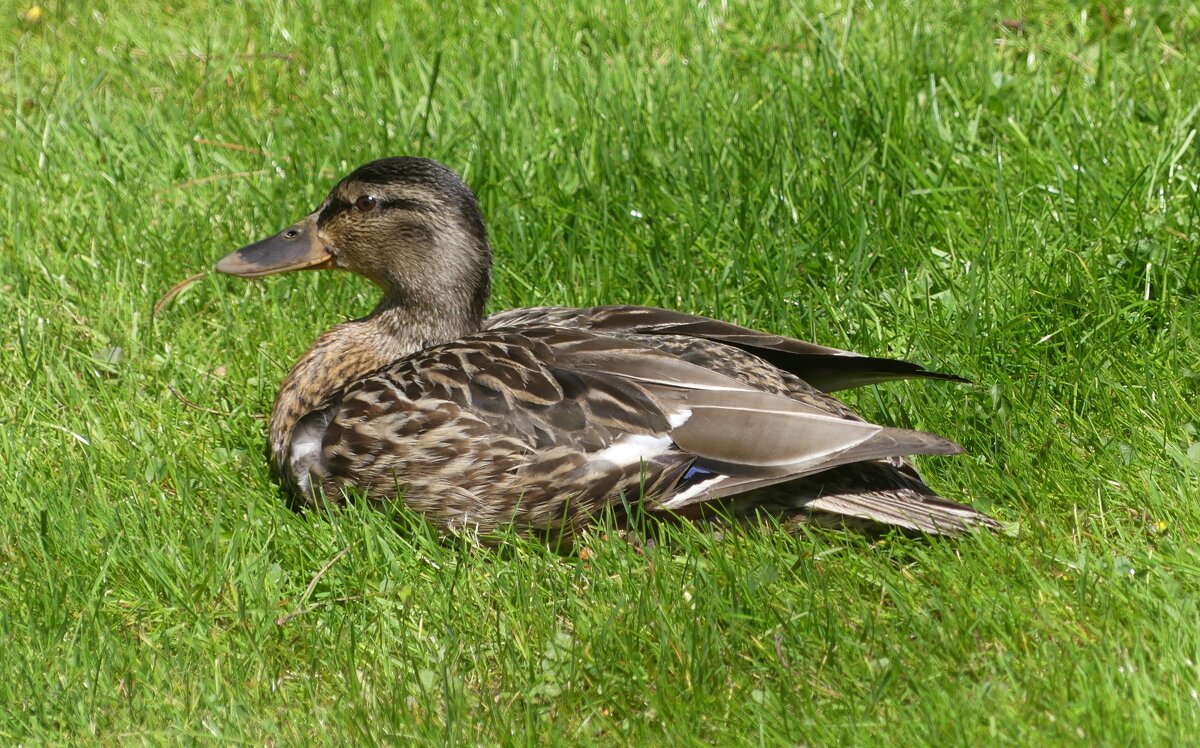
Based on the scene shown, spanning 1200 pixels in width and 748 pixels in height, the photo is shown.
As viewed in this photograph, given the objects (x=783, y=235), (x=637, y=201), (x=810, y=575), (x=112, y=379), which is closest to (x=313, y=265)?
(x=112, y=379)

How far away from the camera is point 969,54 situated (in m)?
6.45

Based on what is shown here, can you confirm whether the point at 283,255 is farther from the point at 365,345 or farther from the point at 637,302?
the point at 637,302

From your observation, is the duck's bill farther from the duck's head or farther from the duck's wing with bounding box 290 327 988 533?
the duck's wing with bounding box 290 327 988 533

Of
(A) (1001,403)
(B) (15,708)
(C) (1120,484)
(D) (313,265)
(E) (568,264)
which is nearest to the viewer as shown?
(B) (15,708)

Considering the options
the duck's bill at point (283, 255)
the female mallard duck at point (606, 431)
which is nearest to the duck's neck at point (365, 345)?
the female mallard duck at point (606, 431)

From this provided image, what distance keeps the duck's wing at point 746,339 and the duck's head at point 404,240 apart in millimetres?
307

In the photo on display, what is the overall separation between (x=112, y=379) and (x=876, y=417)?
2.87 metres

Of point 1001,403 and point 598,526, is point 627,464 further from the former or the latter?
point 1001,403

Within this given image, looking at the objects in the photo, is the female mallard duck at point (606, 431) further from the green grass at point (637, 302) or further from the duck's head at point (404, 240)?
the duck's head at point (404, 240)

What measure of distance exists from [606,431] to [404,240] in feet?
4.15

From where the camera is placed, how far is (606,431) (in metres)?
4.27

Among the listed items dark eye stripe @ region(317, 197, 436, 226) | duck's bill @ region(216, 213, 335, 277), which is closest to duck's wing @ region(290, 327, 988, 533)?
dark eye stripe @ region(317, 197, 436, 226)

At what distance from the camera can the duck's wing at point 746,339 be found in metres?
4.50

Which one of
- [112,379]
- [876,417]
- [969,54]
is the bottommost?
[112,379]
